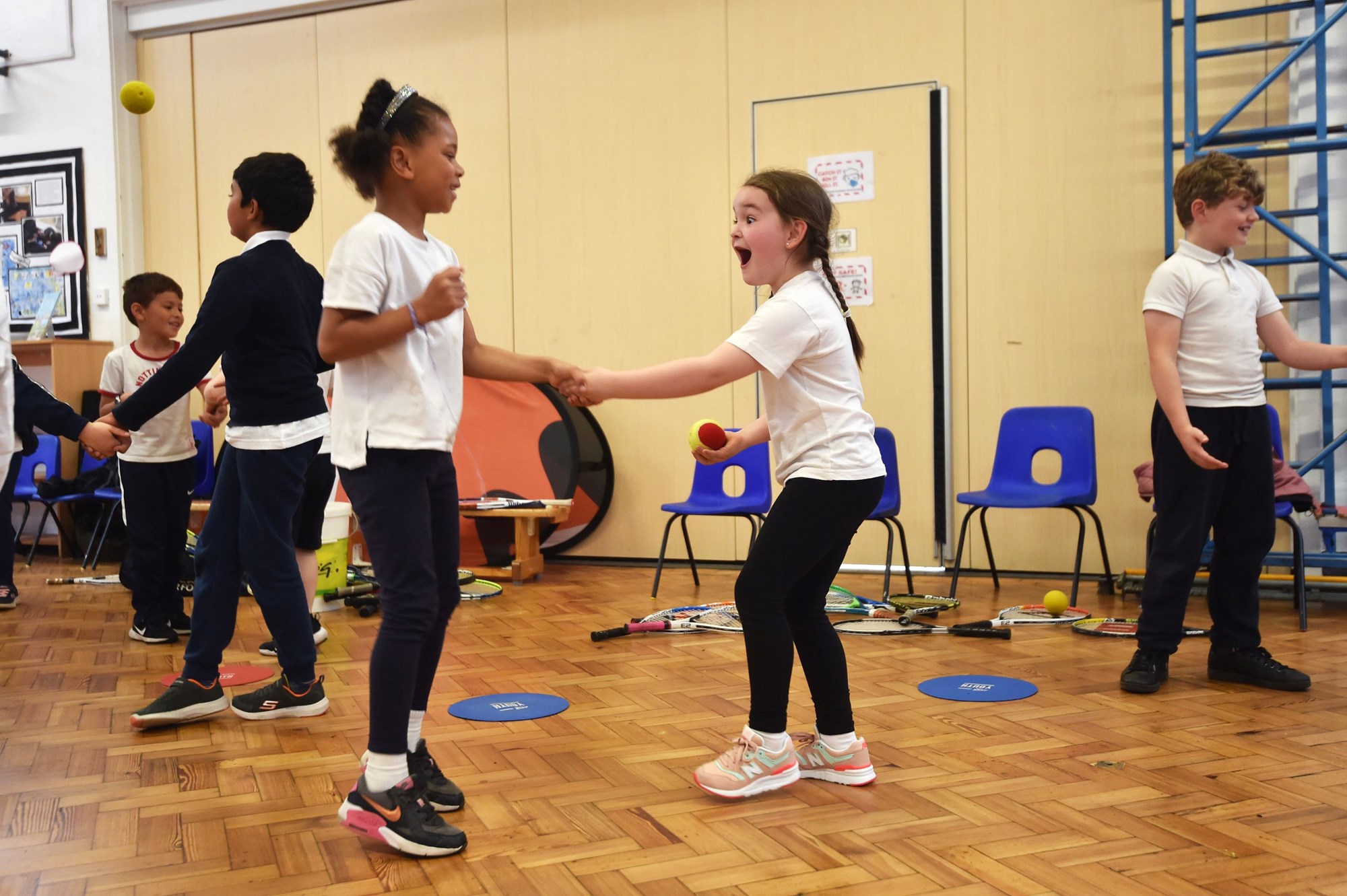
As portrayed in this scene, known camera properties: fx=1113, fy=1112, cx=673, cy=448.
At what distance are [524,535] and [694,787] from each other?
10.4 feet

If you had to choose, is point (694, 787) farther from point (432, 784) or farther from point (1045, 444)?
point (1045, 444)

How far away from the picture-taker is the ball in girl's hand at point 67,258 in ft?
21.1

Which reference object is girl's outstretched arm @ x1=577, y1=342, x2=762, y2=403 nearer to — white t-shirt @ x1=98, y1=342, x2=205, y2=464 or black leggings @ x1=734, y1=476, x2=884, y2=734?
black leggings @ x1=734, y1=476, x2=884, y2=734

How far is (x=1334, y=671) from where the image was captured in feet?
10.5

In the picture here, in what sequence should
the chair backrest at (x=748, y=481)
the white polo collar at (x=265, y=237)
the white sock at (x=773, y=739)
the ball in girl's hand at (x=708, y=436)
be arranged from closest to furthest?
the white sock at (x=773, y=739), the ball in girl's hand at (x=708, y=436), the white polo collar at (x=265, y=237), the chair backrest at (x=748, y=481)

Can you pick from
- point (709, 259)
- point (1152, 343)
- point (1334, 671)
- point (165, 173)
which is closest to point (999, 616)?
point (1334, 671)

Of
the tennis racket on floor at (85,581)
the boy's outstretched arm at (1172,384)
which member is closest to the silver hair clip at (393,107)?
the boy's outstretched arm at (1172,384)

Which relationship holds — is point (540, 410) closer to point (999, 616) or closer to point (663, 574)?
point (663, 574)

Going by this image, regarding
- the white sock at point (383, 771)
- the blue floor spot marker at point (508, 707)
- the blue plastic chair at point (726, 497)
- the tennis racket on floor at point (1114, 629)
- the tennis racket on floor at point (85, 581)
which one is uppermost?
the blue plastic chair at point (726, 497)

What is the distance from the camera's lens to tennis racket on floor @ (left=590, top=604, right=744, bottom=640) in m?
3.88

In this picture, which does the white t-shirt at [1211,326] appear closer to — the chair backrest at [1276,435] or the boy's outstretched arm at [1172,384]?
the boy's outstretched arm at [1172,384]

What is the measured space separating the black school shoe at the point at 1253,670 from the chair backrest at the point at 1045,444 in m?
1.43

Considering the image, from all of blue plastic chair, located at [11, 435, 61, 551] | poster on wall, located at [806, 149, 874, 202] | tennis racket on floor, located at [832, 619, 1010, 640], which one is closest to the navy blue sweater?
tennis racket on floor, located at [832, 619, 1010, 640]

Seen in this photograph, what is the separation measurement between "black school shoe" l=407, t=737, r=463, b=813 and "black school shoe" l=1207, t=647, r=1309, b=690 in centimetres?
216
